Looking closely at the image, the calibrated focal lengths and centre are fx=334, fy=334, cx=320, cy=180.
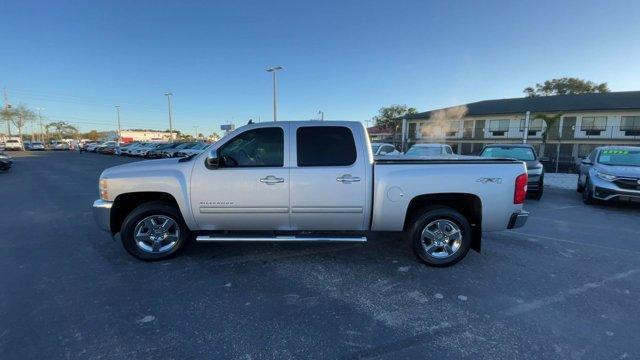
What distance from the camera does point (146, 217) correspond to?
174 inches

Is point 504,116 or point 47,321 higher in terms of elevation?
point 504,116

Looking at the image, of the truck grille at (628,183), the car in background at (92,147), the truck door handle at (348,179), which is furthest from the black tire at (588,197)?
the car in background at (92,147)

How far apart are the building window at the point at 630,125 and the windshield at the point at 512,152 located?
32.5m

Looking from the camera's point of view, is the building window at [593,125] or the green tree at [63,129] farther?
the green tree at [63,129]

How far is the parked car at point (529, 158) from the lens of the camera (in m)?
9.23

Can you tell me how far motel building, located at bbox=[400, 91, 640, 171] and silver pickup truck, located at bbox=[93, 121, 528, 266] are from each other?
2603 cm

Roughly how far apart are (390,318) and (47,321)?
316 centimetres

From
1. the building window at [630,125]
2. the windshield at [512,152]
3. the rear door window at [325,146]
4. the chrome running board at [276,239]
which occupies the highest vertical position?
the building window at [630,125]

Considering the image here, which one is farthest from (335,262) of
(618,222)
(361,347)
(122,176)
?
(618,222)

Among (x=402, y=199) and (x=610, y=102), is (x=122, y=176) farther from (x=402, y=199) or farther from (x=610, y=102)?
(x=610, y=102)

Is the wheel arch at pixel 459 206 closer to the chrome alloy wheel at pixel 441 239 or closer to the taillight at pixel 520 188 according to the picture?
the chrome alloy wheel at pixel 441 239

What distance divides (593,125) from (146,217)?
142 ft

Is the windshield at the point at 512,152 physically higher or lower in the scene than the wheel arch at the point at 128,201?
higher

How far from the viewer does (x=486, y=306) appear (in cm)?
338
